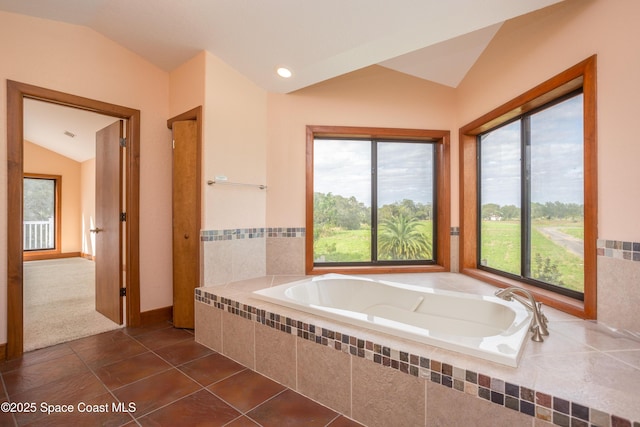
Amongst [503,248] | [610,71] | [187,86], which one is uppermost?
[187,86]

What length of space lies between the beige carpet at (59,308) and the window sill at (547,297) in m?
3.29

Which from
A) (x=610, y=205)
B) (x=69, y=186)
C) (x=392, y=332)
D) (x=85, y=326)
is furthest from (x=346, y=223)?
(x=69, y=186)

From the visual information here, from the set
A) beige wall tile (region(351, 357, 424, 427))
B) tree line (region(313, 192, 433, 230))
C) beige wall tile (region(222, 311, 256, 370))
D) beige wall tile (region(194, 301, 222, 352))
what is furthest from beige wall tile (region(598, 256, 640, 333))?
beige wall tile (region(194, 301, 222, 352))

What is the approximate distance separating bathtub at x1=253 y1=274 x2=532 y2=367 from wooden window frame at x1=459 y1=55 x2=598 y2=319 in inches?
16.3

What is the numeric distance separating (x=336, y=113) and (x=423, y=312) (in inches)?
77.9

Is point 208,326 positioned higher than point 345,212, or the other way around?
point 345,212

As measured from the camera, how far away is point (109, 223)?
2775mm

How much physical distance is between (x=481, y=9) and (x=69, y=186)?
26.8ft

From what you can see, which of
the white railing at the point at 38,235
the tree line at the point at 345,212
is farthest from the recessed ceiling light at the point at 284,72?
the white railing at the point at 38,235

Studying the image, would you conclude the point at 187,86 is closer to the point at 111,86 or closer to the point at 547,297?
the point at 111,86

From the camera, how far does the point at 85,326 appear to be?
2600 millimetres

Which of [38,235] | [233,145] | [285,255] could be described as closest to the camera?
[233,145]

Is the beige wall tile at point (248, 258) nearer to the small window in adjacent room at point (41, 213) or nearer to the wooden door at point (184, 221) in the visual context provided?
the wooden door at point (184, 221)

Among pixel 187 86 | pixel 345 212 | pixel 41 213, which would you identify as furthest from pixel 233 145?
pixel 41 213
